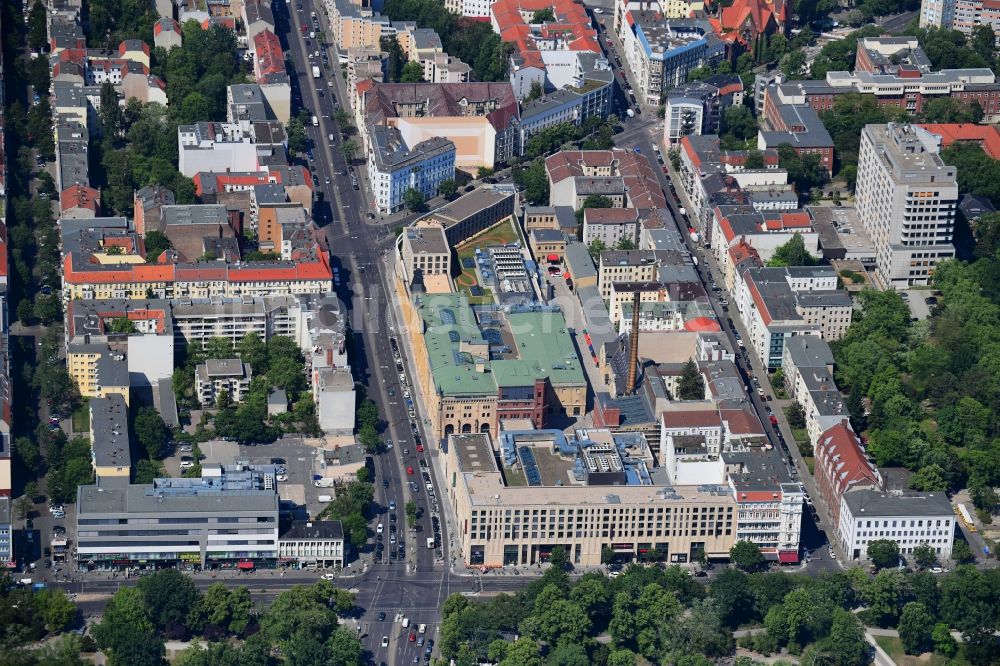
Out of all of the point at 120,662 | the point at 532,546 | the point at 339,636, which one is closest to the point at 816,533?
the point at 532,546

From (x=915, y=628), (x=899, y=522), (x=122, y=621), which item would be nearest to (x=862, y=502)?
(x=899, y=522)

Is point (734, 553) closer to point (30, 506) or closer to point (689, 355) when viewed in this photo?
point (689, 355)

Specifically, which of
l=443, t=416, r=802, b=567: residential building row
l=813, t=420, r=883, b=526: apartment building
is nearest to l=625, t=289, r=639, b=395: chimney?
l=443, t=416, r=802, b=567: residential building row

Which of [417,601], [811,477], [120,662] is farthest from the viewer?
[811,477]

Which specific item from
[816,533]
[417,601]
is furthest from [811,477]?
[417,601]

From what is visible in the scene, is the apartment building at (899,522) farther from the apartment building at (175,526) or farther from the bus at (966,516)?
the apartment building at (175,526)

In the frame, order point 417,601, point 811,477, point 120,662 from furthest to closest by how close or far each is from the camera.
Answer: point 811,477
point 417,601
point 120,662

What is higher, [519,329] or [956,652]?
[519,329]

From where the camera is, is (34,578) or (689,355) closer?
(34,578)
